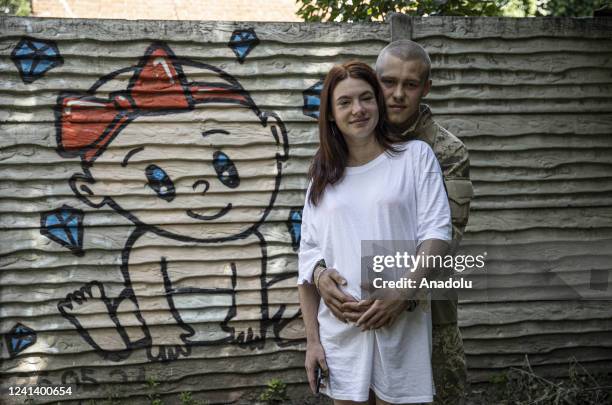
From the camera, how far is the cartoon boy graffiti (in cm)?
403

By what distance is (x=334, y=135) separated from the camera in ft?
7.40

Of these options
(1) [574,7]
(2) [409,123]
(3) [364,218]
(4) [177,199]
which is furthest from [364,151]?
(1) [574,7]

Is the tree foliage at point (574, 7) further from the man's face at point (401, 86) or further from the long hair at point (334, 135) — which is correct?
the long hair at point (334, 135)

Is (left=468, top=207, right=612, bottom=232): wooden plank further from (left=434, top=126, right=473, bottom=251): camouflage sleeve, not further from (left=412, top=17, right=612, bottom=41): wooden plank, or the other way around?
(left=434, top=126, right=473, bottom=251): camouflage sleeve

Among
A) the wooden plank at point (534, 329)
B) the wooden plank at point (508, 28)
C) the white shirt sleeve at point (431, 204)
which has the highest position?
the wooden plank at point (508, 28)

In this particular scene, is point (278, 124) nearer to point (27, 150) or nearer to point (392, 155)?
point (27, 150)

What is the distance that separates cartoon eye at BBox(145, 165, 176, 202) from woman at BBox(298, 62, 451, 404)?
2.01 m

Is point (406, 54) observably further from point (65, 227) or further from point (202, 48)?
point (65, 227)

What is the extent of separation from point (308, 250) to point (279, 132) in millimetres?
1987

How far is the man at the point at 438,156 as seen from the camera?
2.29 metres

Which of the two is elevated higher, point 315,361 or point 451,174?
point 451,174

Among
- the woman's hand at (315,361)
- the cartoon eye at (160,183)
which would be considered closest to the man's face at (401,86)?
the woman's hand at (315,361)

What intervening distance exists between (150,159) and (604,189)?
3.06 meters

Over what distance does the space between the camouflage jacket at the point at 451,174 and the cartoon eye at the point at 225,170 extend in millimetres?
1876
